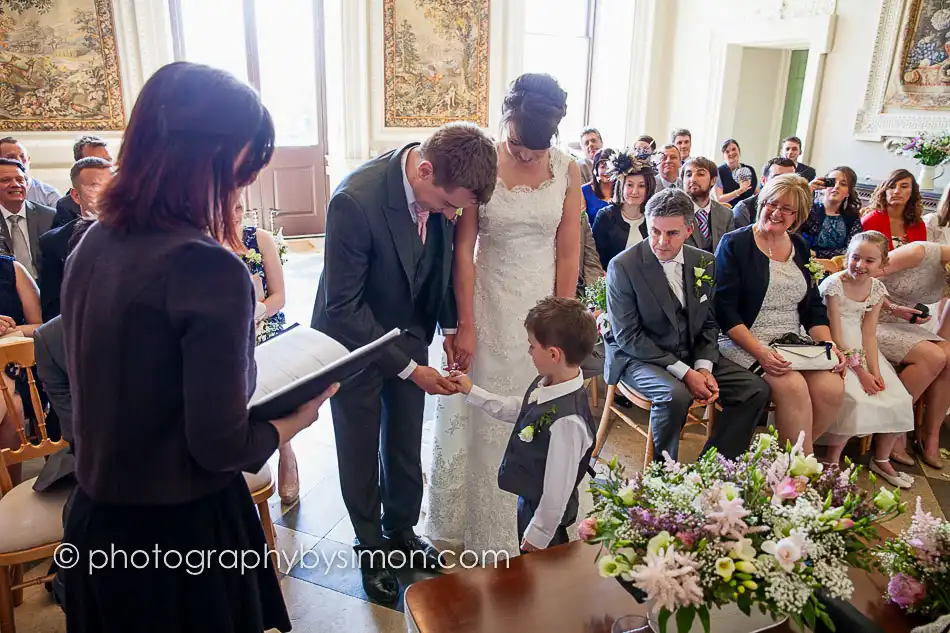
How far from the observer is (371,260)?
6.88 ft

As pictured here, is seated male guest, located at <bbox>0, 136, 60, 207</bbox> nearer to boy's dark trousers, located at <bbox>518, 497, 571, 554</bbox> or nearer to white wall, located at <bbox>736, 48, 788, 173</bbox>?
boy's dark trousers, located at <bbox>518, 497, 571, 554</bbox>

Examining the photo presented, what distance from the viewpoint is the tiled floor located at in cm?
230

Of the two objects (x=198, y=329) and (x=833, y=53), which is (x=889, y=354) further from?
(x=833, y=53)

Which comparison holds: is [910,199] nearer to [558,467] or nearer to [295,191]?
[558,467]

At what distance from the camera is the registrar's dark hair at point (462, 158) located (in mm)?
1849

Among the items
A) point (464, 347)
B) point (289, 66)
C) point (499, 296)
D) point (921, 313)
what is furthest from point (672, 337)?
point (289, 66)

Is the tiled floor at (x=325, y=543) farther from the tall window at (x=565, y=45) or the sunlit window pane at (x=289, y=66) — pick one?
the tall window at (x=565, y=45)

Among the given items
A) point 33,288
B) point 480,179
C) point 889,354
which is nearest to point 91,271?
point 480,179

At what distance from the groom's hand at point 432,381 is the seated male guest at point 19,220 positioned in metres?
2.60

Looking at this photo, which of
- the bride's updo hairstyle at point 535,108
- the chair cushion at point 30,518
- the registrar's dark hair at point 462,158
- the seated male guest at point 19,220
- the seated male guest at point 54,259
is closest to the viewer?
the registrar's dark hair at point 462,158

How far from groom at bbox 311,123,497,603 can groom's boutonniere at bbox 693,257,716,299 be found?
1.23 metres

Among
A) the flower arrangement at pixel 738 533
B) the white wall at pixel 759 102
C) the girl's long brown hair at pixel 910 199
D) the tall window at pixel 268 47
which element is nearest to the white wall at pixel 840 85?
the white wall at pixel 759 102

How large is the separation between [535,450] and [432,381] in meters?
0.42

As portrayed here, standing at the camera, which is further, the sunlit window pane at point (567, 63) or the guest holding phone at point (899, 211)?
the sunlit window pane at point (567, 63)
